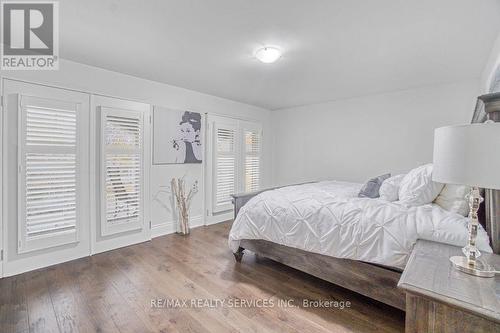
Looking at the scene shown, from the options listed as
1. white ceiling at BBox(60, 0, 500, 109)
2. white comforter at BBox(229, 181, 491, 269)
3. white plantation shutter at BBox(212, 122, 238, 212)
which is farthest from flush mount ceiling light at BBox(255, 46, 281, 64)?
white plantation shutter at BBox(212, 122, 238, 212)

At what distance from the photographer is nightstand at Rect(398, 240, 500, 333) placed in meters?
0.88

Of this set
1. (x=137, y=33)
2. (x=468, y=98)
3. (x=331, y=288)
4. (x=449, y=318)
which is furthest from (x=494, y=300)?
(x=468, y=98)

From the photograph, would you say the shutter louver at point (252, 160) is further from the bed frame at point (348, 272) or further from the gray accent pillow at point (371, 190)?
the gray accent pillow at point (371, 190)

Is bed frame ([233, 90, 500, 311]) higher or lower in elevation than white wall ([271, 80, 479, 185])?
lower

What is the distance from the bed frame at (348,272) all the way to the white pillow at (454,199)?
0.70 m

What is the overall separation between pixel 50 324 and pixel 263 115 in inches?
185

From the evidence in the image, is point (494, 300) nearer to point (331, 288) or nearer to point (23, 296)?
point (331, 288)

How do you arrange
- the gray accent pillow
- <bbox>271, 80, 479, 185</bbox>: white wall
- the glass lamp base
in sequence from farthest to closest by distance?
<bbox>271, 80, 479, 185</bbox>: white wall
the gray accent pillow
the glass lamp base

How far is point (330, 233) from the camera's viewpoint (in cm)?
206

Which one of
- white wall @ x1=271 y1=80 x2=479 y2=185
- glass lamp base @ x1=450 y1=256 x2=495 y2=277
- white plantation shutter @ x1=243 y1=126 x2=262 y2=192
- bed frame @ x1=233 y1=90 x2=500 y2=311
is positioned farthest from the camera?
white plantation shutter @ x1=243 y1=126 x2=262 y2=192

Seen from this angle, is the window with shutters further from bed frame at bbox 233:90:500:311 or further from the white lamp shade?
the white lamp shade

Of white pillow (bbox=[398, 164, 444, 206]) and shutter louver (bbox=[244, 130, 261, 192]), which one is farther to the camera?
shutter louver (bbox=[244, 130, 261, 192])

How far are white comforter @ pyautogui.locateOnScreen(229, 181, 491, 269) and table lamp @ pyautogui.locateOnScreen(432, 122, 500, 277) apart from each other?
1.49ft

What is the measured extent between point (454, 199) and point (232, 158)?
3.38 m
